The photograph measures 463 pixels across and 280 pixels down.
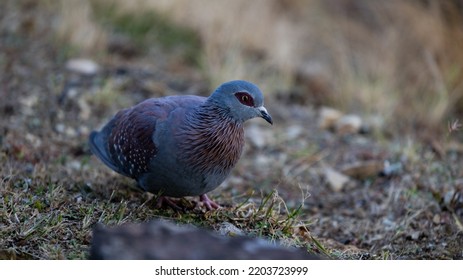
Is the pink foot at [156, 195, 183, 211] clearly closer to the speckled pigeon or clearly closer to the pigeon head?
the speckled pigeon

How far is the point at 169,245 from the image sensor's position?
114 inches

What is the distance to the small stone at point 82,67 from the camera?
26.0ft

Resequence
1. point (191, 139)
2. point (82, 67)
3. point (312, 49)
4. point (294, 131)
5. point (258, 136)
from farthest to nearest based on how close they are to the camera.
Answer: point (312, 49), point (82, 67), point (294, 131), point (258, 136), point (191, 139)

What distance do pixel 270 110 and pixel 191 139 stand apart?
3896 millimetres

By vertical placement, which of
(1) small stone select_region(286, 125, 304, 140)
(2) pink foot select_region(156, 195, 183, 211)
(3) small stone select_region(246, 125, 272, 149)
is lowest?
(1) small stone select_region(286, 125, 304, 140)

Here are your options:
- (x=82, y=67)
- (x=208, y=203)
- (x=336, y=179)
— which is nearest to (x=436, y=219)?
(x=336, y=179)

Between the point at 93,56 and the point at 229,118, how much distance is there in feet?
14.9

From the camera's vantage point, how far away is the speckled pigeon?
13.8 feet

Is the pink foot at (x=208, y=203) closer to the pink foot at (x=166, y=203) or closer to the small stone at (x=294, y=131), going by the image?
the pink foot at (x=166, y=203)

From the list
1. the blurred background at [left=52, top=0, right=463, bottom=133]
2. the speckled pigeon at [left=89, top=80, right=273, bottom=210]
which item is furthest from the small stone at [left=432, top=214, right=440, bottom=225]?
the blurred background at [left=52, top=0, right=463, bottom=133]

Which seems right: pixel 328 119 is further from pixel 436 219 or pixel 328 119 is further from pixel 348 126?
pixel 436 219

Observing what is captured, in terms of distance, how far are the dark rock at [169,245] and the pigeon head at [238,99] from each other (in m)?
1.46

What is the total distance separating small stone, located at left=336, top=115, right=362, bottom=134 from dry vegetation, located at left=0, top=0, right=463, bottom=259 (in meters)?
0.09

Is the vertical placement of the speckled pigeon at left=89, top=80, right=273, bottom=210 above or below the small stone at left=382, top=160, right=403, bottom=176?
above
